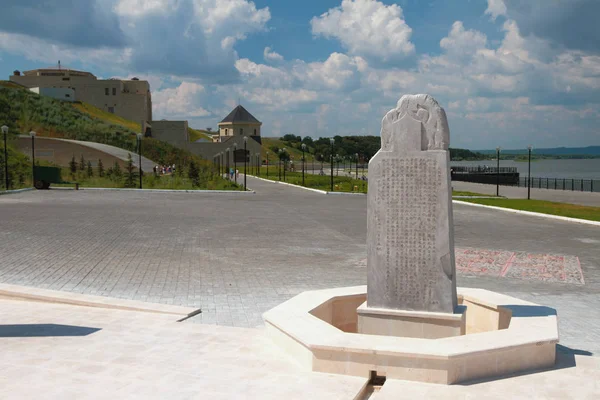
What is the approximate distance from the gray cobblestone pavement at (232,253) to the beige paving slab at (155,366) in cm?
107

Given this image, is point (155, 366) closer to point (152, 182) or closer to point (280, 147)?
point (152, 182)

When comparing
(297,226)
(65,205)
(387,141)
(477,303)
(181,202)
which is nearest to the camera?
(387,141)

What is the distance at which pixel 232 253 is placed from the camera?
13.1 meters

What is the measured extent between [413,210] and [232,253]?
7.43m

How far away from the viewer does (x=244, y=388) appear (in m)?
5.02

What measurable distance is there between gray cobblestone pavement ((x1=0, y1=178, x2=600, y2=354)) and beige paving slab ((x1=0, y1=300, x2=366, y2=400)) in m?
1.07

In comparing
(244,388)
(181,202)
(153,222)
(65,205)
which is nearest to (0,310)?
(244,388)

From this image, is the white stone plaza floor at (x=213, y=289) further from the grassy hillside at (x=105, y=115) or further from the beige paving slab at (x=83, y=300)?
the grassy hillside at (x=105, y=115)

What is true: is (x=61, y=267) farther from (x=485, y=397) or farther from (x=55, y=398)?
(x=485, y=397)

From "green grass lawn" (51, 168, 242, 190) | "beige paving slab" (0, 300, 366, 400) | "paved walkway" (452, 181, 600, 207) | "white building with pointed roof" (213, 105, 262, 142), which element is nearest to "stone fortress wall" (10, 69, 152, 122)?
"white building with pointed roof" (213, 105, 262, 142)

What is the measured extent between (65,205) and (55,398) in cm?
2095

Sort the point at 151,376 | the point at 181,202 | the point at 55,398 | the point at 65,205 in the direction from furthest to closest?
the point at 181,202 < the point at 65,205 < the point at 151,376 < the point at 55,398

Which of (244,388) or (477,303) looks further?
(477,303)

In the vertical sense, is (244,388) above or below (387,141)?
below
